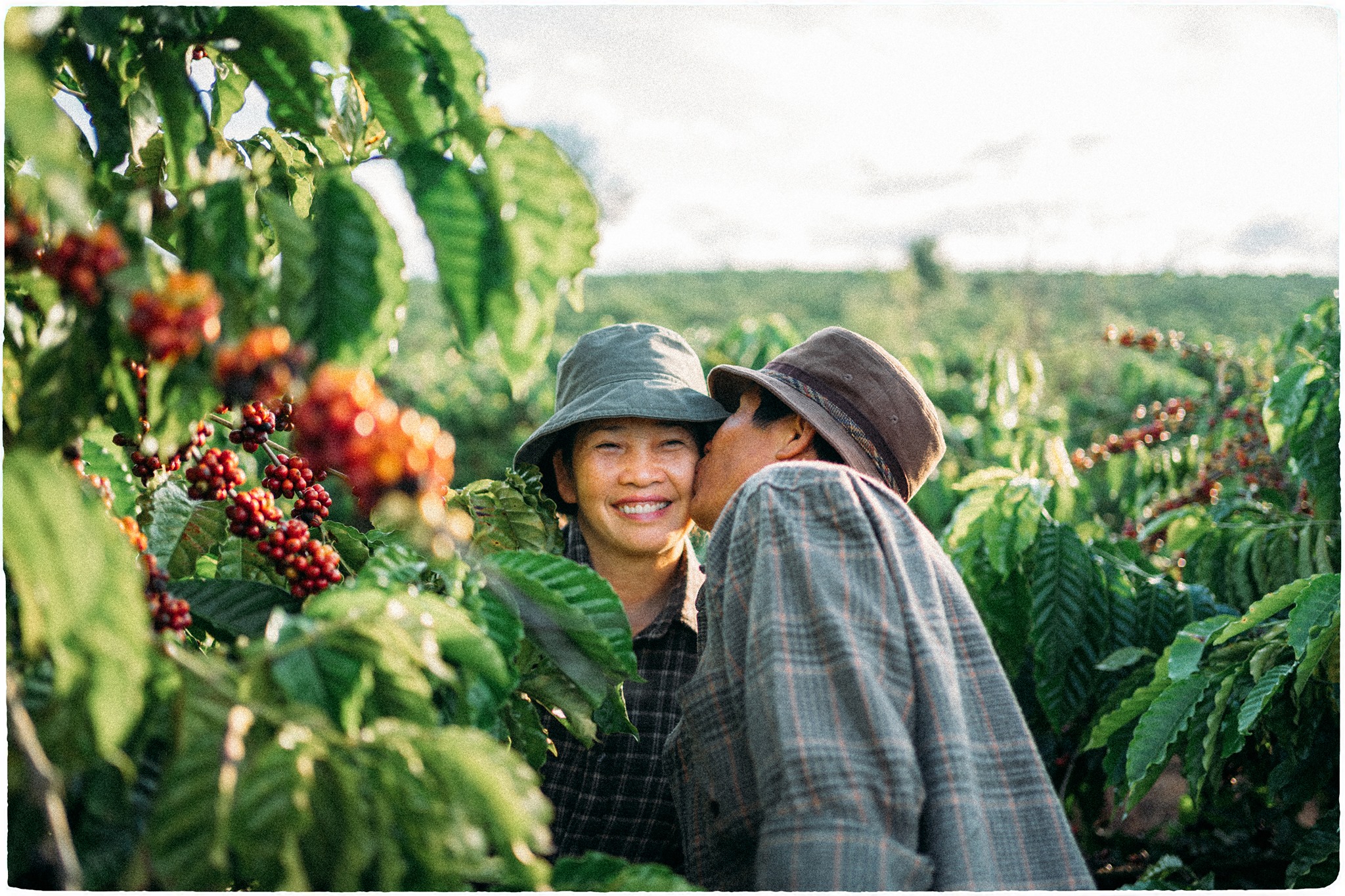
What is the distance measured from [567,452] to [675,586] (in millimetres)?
328

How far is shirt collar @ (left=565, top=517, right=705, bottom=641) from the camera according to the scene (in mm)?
1810

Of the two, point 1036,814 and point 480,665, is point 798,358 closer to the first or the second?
point 1036,814

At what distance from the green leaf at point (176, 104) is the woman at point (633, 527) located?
2.60 feet

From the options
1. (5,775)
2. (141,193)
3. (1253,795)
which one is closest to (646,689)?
(5,775)

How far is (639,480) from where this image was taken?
1755mm

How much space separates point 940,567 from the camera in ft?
4.32

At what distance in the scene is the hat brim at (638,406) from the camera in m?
1.68

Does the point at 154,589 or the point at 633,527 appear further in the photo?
the point at 633,527

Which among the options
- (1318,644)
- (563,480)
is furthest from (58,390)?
(1318,644)

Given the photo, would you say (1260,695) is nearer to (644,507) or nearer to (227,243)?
(644,507)

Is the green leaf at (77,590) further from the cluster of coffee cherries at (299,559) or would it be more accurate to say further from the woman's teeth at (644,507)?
the woman's teeth at (644,507)

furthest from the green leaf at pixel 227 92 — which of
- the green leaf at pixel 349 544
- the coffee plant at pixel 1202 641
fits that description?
the coffee plant at pixel 1202 641

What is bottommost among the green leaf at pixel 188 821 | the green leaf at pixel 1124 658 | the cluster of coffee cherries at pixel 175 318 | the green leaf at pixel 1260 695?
the green leaf at pixel 1124 658

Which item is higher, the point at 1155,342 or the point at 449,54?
the point at 449,54
